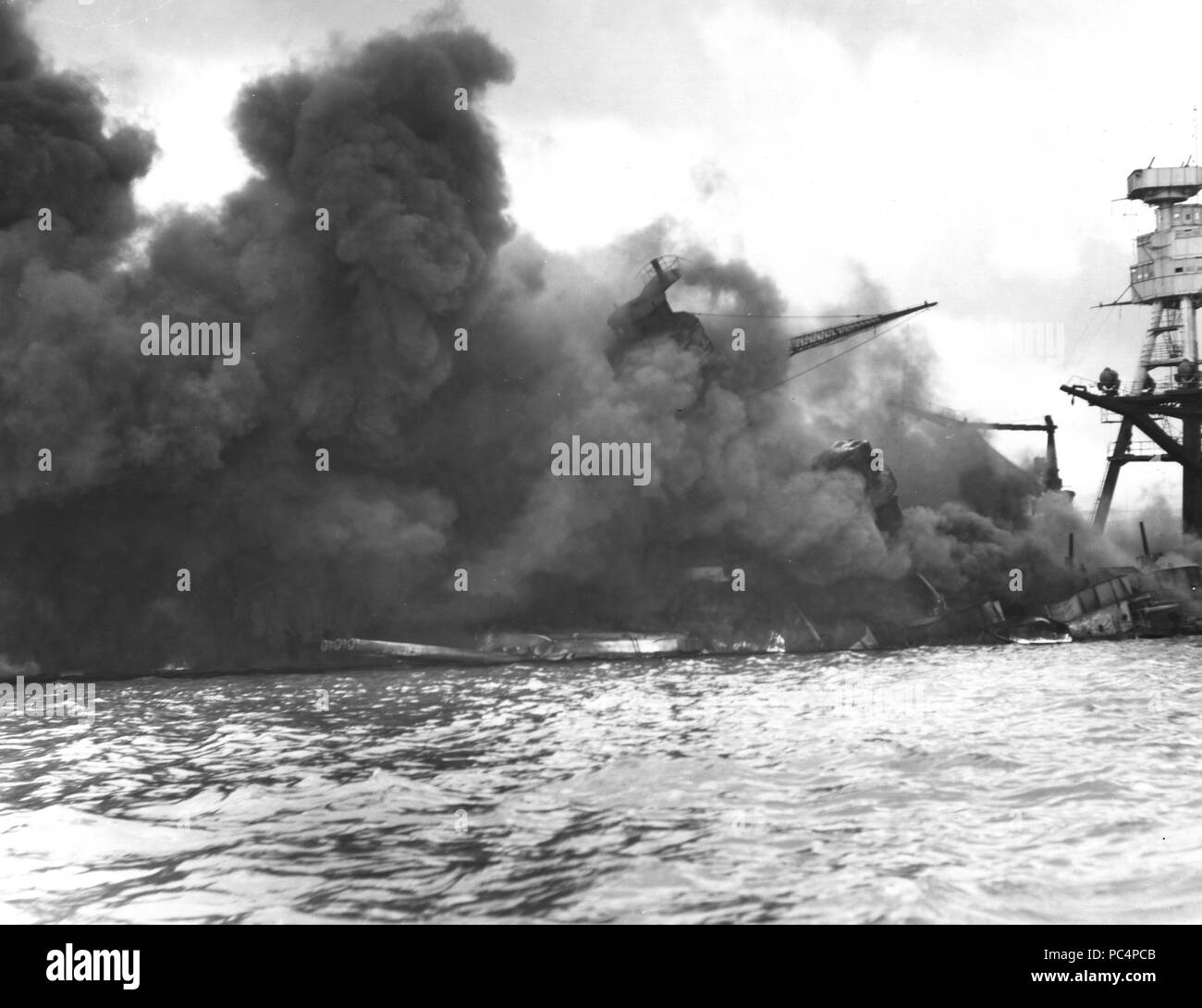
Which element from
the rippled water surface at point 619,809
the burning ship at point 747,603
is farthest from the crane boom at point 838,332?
the rippled water surface at point 619,809

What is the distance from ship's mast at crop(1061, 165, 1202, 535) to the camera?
66688 mm

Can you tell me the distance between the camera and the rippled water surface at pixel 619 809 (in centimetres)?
1377

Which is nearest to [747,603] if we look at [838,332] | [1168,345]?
[838,332]

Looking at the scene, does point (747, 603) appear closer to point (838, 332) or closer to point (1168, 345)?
point (838, 332)

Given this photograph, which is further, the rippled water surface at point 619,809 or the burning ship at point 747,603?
the burning ship at point 747,603

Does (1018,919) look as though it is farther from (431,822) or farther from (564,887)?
(431,822)

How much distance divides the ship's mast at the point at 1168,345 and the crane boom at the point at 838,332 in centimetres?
1064

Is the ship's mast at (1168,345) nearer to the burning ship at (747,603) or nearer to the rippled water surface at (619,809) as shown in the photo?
the burning ship at (747,603)

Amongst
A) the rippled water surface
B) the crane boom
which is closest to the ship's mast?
the crane boom

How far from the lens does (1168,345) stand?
7494 cm

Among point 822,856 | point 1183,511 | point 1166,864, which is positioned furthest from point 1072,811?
point 1183,511

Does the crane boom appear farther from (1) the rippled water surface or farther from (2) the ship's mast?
(1) the rippled water surface

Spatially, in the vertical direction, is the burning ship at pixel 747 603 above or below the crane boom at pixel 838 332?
below

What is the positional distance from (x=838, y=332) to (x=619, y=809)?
54055mm
